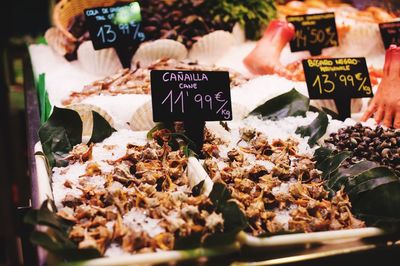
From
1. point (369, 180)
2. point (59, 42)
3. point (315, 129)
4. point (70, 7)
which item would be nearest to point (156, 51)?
point (59, 42)

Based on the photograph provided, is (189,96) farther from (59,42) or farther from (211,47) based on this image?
(59,42)

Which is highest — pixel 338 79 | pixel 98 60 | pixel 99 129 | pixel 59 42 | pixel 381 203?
pixel 59 42

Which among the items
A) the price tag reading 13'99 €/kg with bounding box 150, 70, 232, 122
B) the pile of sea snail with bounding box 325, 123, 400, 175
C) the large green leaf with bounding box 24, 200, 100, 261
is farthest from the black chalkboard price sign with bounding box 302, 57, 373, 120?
the large green leaf with bounding box 24, 200, 100, 261

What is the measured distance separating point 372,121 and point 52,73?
→ 158 cm

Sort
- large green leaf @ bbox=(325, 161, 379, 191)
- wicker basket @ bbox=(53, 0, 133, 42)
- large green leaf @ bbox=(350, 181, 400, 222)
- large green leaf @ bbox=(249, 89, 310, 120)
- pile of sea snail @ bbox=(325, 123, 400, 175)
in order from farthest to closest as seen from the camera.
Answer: wicker basket @ bbox=(53, 0, 133, 42), large green leaf @ bbox=(249, 89, 310, 120), pile of sea snail @ bbox=(325, 123, 400, 175), large green leaf @ bbox=(325, 161, 379, 191), large green leaf @ bbox=(350, 181, 400, 222)

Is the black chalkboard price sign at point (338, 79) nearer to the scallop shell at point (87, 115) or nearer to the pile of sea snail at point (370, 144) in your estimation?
the pile of sea snail at point (370, 144)

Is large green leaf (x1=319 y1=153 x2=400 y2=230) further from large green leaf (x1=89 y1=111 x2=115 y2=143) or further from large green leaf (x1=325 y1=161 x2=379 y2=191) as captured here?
large green leaf (x1=89 y1=111 x2=115 y2=143)

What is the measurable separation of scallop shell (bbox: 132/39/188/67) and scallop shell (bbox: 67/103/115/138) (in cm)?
80

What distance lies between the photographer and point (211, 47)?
2.86m

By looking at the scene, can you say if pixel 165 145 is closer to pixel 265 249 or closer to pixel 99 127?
pixel 99 127

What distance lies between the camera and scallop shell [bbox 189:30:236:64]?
2838mm

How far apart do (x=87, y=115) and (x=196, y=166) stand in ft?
1.83

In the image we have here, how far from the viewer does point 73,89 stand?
2457mm

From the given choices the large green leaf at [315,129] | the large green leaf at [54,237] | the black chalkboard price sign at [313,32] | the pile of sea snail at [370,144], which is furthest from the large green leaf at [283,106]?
the large green leaf at [54,237]
